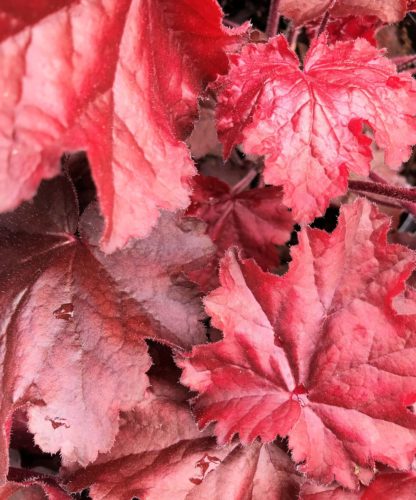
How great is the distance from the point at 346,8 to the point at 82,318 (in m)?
0.68

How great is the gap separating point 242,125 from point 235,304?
26 centimetres

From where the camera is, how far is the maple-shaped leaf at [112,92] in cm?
57

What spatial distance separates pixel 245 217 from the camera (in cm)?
120

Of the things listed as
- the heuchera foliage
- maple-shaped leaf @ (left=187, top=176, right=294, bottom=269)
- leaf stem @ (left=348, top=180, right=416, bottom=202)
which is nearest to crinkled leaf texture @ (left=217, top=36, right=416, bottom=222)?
the heuchera foliage

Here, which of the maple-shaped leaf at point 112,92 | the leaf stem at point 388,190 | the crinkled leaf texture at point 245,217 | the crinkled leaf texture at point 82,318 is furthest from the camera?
the crinkled leaf texture at point 245,217

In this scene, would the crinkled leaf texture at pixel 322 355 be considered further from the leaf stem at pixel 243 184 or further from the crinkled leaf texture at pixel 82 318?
the leaf stem at pixel 243 184

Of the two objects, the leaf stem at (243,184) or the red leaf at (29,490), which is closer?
the red leaf at (29,490)

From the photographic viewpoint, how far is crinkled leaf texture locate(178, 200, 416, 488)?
84cm

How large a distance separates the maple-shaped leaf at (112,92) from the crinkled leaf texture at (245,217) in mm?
438

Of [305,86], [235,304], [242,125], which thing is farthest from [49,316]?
[305,86]

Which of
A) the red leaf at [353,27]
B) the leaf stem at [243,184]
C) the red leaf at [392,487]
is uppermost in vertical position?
the red leaf at [353,27]

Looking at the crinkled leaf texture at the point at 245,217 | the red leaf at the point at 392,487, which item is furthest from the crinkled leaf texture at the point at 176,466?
the crinkled leaf texture at the point at 245,217

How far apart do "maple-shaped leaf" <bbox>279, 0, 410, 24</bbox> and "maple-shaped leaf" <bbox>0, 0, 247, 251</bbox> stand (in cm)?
33

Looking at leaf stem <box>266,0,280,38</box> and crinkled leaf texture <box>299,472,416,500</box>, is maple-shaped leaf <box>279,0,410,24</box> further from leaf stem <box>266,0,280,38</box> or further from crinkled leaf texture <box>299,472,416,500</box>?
crinkled leaf texture <box>299,472,416,500</box>
